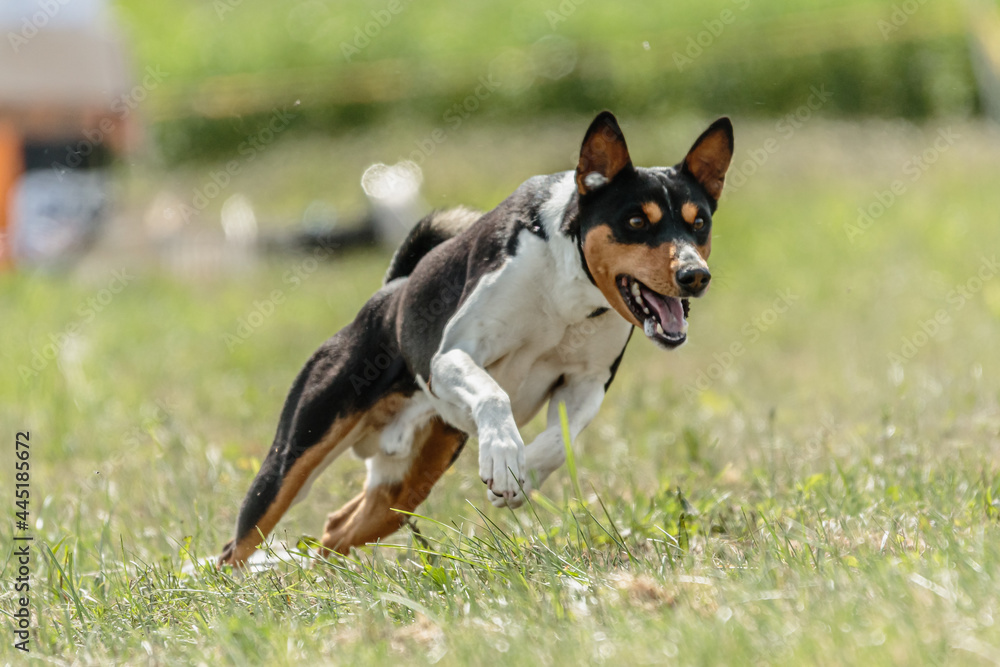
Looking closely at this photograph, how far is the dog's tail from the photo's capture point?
530 cm

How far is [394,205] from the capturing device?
1355cm

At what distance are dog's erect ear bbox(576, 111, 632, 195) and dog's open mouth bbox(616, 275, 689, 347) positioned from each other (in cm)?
34

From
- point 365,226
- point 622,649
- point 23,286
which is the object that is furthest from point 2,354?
point 622,649

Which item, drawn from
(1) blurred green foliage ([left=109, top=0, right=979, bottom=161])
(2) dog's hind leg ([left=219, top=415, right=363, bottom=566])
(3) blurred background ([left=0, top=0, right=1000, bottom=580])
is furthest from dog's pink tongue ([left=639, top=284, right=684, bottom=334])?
(1) blurred green foliage ([left=109, top=0, right=979, bottom=161])

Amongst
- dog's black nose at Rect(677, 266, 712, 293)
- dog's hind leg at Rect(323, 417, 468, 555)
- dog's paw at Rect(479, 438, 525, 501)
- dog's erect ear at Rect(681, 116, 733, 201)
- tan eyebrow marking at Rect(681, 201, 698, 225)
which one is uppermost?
dog's erect ear at Rect(681, 116, 733, 201)

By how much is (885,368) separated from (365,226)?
6.97 metres

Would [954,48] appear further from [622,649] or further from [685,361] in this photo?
[622,649]

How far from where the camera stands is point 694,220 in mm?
4312

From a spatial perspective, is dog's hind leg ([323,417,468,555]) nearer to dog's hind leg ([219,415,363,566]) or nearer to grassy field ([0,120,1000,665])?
grassy field ([0,120,1000,665])

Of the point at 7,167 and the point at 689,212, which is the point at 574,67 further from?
the point at 689,212

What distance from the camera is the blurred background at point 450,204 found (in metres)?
6.63

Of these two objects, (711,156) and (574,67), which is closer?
(711,156)

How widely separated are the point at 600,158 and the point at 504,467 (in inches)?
42.5

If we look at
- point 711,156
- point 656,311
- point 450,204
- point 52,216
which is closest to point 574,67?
point 52,216
